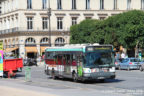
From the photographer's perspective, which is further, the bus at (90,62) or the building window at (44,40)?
the building window at (44,40)

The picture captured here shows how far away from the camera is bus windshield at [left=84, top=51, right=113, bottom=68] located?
2736 cm

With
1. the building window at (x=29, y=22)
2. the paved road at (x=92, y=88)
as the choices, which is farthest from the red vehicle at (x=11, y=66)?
the building window at (x=29, y=22)

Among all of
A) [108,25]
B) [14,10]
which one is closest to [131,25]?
[108,25]

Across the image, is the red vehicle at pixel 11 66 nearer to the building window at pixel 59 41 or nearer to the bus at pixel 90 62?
the bus at pixel 90 62

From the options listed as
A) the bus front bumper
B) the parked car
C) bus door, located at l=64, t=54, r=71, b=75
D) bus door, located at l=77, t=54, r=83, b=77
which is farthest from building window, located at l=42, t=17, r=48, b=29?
the bus front bumper

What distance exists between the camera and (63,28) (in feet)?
277

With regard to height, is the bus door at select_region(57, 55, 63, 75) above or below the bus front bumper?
above

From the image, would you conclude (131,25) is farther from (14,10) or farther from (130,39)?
(14,10)

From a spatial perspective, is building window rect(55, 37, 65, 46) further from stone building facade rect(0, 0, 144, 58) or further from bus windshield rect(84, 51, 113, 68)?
bus windshield rect(84, 51, 113, 68)

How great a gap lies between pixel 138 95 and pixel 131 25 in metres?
46.6

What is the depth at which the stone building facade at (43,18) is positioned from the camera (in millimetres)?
81875

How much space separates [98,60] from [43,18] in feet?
185

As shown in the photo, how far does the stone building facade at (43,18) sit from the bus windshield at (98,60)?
54014mm

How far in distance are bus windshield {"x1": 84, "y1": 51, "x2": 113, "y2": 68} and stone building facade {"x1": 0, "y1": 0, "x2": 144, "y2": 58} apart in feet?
177
